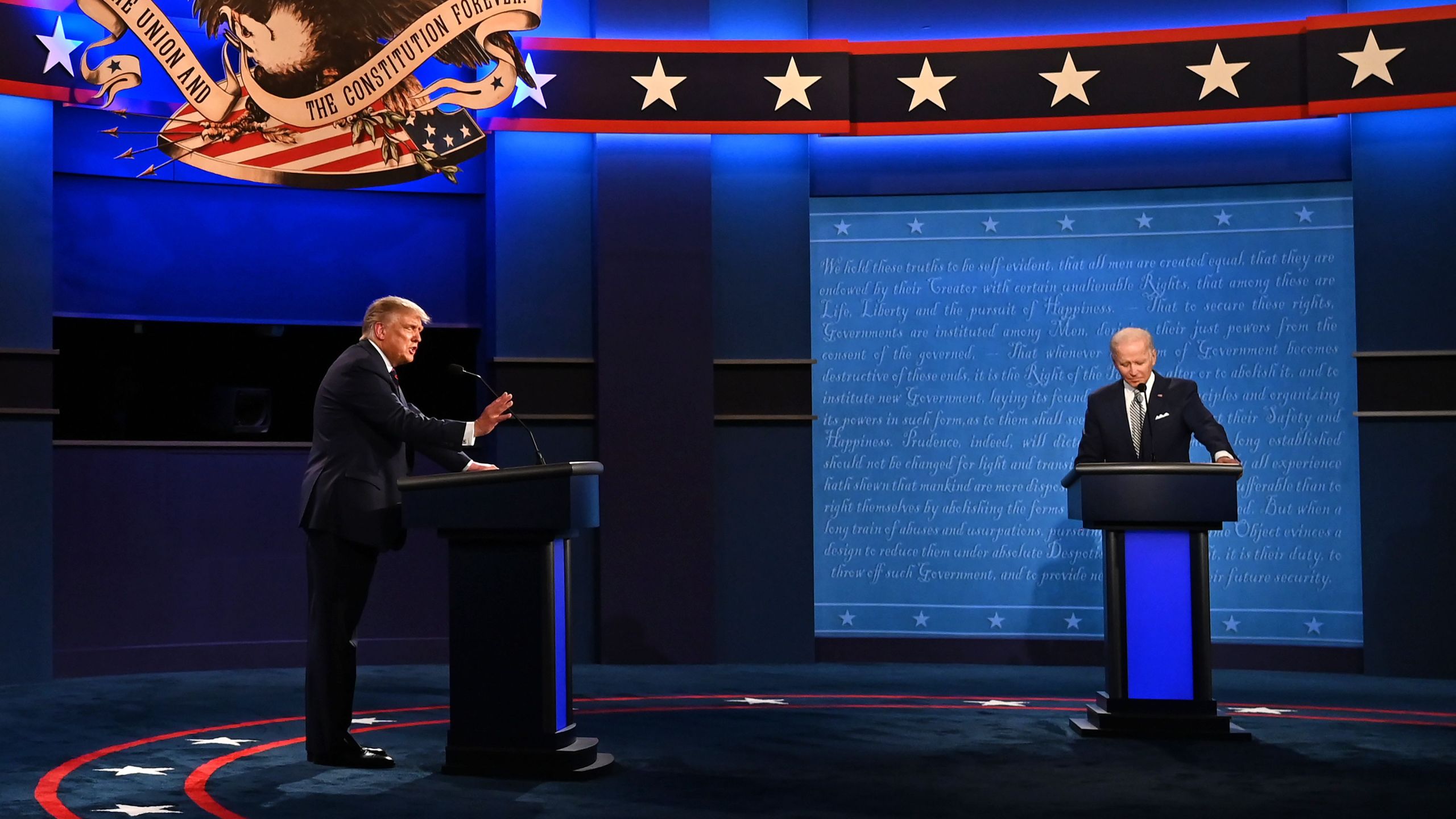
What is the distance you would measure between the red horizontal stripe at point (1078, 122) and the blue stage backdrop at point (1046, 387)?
410 millimetres

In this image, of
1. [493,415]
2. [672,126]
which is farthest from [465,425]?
[672,126]

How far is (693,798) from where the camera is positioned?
391 centimetres

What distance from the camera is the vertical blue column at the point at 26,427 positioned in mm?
6543

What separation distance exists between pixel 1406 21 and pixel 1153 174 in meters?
1.43

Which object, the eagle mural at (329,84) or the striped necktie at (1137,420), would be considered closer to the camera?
the striped necktie at (1137,420)

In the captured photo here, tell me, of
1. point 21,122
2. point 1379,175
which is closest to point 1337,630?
point 1379,175

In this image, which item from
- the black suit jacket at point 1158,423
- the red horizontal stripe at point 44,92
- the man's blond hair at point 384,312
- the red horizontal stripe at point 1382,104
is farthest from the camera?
the red horizontal stripe at point 1382,104

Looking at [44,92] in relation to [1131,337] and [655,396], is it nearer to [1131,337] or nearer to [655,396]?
[655,396]

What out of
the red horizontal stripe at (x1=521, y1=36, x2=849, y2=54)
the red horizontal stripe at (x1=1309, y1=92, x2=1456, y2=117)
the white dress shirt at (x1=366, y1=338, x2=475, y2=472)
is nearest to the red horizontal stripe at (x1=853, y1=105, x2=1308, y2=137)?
the red horizontal stripe at (x1=1309, y1=92, x2=1456, y2=117)

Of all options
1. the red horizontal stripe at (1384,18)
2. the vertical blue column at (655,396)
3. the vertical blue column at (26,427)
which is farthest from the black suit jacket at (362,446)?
the red horizontal stripe at (1384,18)

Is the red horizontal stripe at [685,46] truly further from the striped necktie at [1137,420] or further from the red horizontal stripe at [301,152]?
the striped necktie at [1137,420]

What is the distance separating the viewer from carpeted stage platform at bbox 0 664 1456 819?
3.79 m

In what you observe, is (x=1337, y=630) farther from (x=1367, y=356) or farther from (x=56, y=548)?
(x=56, y=548)

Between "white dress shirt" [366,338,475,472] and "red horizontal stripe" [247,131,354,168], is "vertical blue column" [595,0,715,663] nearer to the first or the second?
"red horizontal stripe" [247,131,354,168]
